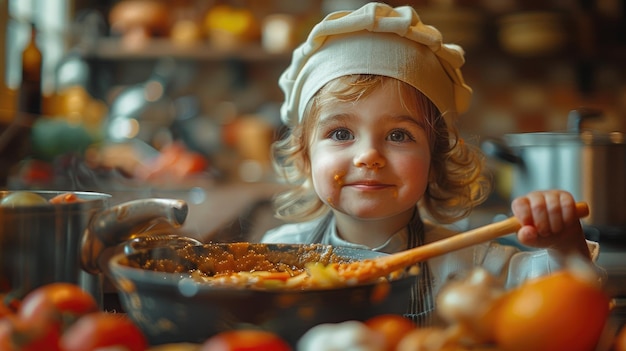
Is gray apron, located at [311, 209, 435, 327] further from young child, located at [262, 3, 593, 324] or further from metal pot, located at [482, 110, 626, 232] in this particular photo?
metal pot, located at [482, 110, 626, 232]

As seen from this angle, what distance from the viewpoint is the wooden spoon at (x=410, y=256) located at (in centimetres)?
49

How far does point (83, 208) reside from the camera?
0.50m

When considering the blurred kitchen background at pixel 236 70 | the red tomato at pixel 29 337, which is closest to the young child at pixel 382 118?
the red tomato at pixel 29 337

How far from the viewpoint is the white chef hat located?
0.80m

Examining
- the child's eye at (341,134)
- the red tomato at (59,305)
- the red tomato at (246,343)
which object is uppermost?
the child's eye at (341,134)

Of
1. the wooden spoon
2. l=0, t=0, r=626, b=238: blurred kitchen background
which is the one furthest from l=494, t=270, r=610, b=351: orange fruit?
l=0, t=0, r=626, b=238: blurred kitchen background

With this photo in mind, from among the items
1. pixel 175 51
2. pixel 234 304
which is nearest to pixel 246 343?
pixel 234 304

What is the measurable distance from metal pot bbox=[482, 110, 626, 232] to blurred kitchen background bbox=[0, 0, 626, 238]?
89 cm

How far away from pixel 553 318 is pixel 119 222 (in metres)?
0.31

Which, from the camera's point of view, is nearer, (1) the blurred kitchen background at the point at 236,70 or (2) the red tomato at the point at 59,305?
(2) the red tomato at the point at 59,305

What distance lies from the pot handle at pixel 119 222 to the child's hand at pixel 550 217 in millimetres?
304

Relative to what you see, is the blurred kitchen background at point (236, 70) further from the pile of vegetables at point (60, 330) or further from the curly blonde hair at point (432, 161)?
the pile of vegetables at point (60, 330)

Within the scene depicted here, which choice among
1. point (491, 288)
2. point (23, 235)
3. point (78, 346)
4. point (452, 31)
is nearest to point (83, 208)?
point (23, 235)

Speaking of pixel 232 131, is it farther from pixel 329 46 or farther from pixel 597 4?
pixel 329 46
